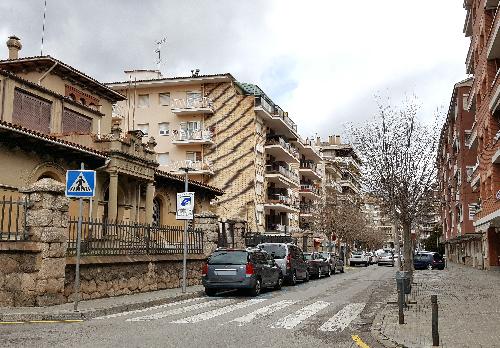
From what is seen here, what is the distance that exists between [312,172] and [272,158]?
48.1 ft

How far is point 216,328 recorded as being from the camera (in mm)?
10672

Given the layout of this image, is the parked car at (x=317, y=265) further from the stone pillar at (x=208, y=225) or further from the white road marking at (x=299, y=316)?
the white road marking at (x=299, y=316)

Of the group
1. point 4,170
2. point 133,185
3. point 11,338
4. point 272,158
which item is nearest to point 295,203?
point 272,158

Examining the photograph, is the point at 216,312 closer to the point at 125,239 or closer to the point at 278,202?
the point at 125,239

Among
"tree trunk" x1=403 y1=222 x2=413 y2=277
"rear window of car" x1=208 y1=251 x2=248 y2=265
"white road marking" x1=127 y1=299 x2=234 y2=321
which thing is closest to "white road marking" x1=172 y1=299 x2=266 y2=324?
"white road marking" x1=127 y1=299 x2=234 y2=321

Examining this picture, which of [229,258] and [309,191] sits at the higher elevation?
[309,191]

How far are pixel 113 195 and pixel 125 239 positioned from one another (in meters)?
7.26

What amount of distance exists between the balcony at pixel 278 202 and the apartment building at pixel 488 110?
23159mm

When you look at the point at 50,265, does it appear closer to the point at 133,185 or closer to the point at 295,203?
the point at 133,185

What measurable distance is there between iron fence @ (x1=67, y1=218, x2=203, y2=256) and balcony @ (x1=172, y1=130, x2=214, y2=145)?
3141cm

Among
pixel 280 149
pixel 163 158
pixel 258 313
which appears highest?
pixel 280 149

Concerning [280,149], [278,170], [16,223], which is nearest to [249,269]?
[16,223]

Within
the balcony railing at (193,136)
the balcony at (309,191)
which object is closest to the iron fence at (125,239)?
the balcony railing at (193,136)

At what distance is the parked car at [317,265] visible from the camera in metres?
30.0
